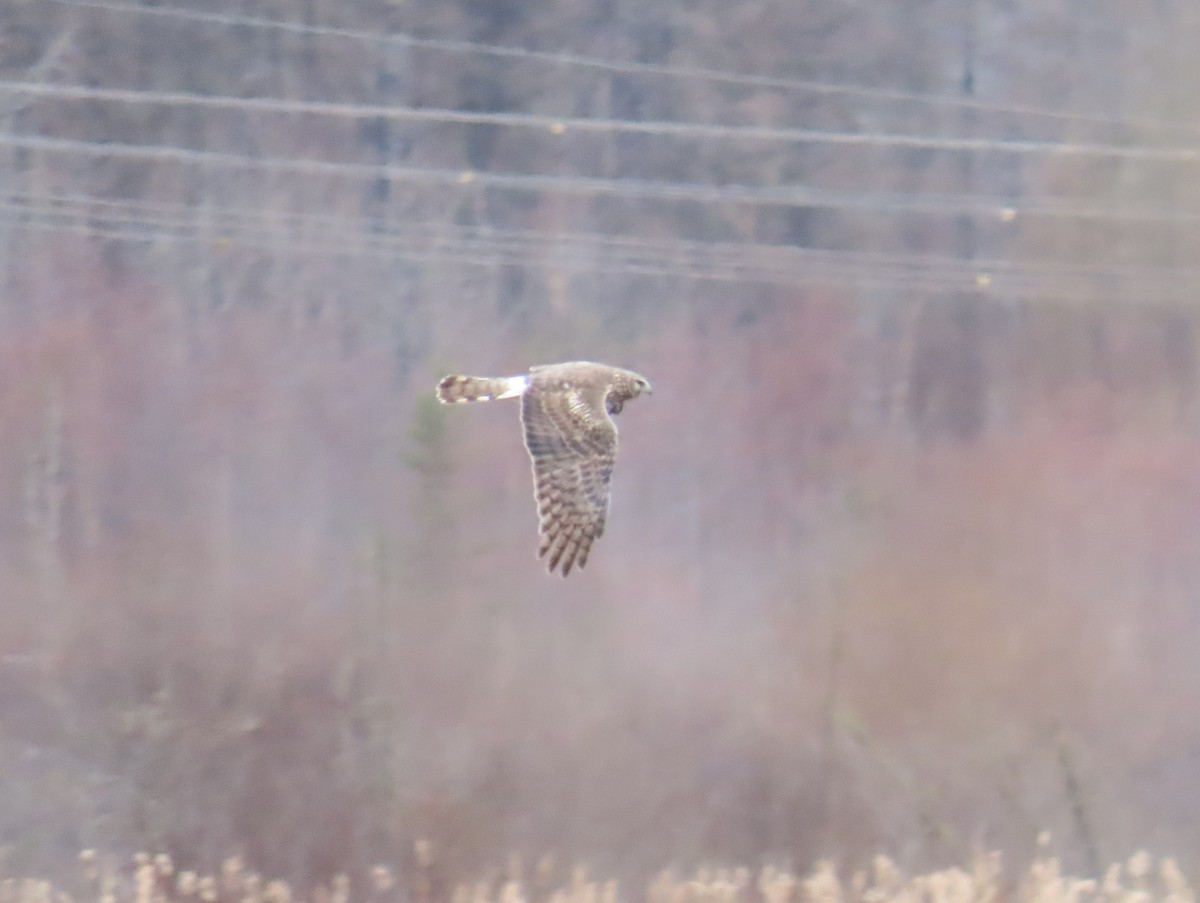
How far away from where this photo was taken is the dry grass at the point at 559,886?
887 cm

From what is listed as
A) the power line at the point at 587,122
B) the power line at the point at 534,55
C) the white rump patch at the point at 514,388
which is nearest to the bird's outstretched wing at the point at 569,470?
the white rump patch at the point at 514,388

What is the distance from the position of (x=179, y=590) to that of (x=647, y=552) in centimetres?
226

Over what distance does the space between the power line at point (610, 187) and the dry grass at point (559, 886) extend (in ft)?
10.3

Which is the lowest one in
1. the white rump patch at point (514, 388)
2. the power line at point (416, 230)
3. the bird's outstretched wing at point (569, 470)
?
the bird's outstretched wing at point (569, 470)

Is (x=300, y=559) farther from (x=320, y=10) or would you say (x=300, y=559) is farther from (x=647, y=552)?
(x=320, y=10)

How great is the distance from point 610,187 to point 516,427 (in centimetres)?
124

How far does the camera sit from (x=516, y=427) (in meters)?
9.56

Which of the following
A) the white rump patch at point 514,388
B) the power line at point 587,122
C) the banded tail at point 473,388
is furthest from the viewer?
the power line at point 587,122

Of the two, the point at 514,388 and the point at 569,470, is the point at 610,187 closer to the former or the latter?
the point at 514,388

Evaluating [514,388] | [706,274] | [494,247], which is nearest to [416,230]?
[494,247]

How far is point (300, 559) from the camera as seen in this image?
9.75 m

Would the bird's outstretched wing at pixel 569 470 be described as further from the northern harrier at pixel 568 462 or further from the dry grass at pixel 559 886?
the dry grass at pixel 559 886

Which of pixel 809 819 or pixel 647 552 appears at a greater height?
pixel 647 552

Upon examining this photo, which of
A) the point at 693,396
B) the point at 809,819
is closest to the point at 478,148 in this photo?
the point at 693,396
